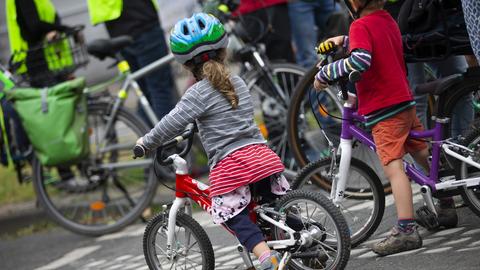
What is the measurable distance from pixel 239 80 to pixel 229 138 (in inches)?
12.6

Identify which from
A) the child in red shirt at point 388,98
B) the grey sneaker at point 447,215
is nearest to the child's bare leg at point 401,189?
the child in red shirt at point 388,98

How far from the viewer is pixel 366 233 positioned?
5.29 m

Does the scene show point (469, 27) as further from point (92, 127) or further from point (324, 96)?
point (92, 127)

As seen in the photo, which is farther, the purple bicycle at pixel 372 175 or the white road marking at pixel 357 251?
the white road marking at pixel 357 251

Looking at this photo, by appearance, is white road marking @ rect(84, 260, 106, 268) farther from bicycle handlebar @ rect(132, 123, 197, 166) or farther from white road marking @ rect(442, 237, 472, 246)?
white road marking @ rect(442, 237, 472, 246)

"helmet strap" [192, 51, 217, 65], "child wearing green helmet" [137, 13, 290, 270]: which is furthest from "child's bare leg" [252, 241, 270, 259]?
"helmet strap" [192, 51, 217, 65]

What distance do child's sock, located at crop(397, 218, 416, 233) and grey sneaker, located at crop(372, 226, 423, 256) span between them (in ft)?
0.05

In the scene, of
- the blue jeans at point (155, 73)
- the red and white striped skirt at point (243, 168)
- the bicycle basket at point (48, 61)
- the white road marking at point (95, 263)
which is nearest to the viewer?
the red and white striped skirt at point (243, 168)

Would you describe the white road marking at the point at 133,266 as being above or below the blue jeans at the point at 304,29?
below

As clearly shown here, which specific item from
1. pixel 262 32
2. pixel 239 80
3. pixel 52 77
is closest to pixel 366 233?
pixel 239 80

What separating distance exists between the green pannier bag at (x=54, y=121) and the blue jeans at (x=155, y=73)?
82 cm

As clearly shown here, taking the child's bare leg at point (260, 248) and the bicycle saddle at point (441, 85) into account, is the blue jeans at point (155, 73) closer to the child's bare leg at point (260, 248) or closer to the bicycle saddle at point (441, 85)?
the bicycle saddle at point (441, 85)

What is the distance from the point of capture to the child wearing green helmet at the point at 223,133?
4699 mm

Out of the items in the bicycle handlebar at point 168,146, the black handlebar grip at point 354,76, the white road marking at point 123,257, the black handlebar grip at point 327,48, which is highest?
the black handlebar grip at point 327,48
